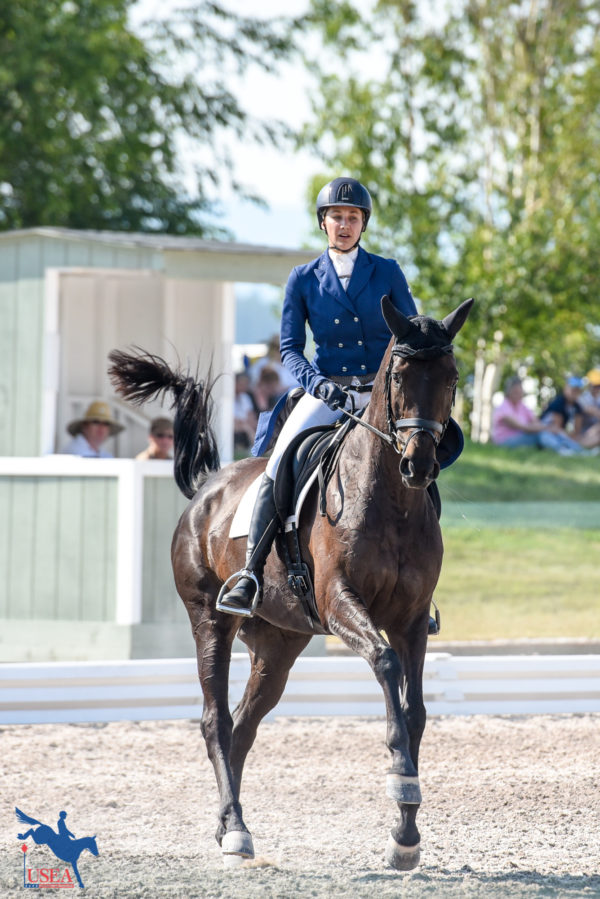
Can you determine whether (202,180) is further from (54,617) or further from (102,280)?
(54,617)

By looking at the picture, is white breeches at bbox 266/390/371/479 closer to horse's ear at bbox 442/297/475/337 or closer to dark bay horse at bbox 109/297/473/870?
dark bay horse at bbox 109/297/473/870

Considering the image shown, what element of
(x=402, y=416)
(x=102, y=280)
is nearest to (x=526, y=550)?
(x=102, y=280)

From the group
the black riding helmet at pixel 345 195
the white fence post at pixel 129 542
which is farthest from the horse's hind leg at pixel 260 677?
the white fence post at pixel 129 542

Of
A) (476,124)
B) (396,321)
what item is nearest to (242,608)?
(396,321)

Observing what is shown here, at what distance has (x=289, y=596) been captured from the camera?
562 centimetres

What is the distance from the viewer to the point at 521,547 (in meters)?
16.4

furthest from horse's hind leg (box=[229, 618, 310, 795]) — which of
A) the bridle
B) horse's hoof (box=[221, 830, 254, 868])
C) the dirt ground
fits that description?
the bridle

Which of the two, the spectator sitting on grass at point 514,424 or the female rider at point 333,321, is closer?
the female rider at point 333,321

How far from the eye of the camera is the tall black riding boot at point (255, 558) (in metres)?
5.59

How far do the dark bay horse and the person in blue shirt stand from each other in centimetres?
17

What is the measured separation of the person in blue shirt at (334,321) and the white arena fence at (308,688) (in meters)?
2.42

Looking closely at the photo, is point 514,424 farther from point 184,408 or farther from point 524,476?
point 184,408

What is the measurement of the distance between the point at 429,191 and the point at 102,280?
47.7ft

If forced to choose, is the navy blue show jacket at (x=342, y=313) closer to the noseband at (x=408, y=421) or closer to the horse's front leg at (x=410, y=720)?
the noseband at (x=408, y=421)
